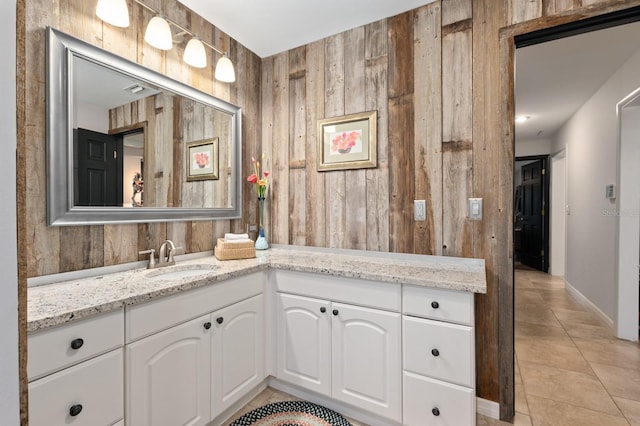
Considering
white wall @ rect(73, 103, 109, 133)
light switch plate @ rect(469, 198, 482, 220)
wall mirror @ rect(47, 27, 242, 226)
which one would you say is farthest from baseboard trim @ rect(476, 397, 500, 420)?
white wall @ rect(73, 103, 109, 133)

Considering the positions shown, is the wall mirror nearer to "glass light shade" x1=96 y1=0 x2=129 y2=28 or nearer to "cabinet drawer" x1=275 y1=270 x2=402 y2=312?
"glass light shade" x1=96 y1=0 x2=129 y2=28

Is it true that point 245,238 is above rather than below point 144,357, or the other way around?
above

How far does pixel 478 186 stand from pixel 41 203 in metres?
2.27

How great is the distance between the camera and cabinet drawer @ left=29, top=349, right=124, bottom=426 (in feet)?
3.05

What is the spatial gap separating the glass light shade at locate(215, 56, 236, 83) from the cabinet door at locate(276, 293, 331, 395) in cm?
160

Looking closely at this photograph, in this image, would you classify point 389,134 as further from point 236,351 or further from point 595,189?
point 595,189

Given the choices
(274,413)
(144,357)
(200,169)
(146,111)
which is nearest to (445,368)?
(274,413)

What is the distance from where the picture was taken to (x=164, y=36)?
5.57 feet

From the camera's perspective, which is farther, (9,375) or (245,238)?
(245,238)

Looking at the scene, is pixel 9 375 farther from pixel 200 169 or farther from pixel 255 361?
pixel 200 169

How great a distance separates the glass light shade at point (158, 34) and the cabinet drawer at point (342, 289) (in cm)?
152

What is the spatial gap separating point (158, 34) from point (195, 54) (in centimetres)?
26

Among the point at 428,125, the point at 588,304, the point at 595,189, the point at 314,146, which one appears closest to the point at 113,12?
the point at 314,146

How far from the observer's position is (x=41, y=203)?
1312 mm
